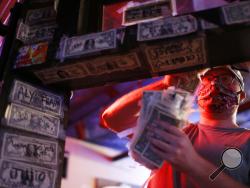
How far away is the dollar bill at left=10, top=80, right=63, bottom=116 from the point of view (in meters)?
1.52

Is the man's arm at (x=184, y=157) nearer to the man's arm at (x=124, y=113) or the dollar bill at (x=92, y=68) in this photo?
the dollar bill at (x=92, y=68)

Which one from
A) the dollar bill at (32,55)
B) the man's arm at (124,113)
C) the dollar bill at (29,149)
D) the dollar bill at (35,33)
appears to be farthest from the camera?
the man's arm at (124,113)

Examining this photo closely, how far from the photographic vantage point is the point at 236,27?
1.25 meters

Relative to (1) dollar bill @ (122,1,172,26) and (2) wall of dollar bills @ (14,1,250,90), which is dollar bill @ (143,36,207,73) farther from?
(1) dollar bill @ (122,1,172,26)

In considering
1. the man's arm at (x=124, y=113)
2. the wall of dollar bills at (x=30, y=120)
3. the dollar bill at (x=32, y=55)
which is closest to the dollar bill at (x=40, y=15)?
the wall of dollar bills at (x=30, y=120)

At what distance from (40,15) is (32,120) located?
1.99ft

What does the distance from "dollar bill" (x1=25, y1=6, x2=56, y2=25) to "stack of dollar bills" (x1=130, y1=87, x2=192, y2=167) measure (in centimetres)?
83

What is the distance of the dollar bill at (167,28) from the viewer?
1321mm

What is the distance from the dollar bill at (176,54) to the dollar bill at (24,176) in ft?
2.26

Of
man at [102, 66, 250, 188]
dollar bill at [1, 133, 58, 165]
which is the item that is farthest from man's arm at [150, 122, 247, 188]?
dollar bill at [1, 133, 58, 165]

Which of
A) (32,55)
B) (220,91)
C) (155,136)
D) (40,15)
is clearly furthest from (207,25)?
(40,15)

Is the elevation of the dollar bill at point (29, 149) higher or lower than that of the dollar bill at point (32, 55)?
lower

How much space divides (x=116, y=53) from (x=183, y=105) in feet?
1.22

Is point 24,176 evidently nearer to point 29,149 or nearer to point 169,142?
point 29,149
